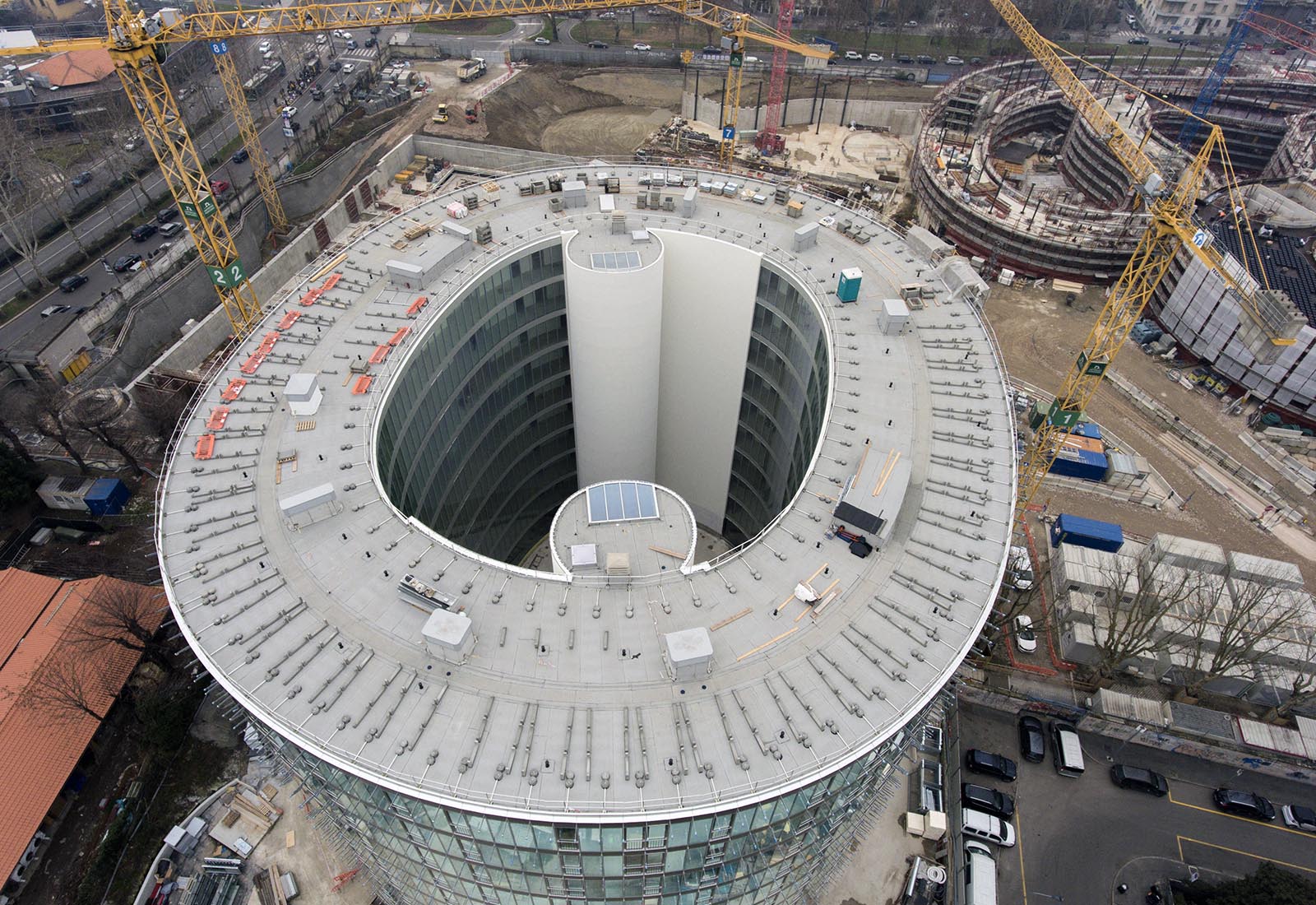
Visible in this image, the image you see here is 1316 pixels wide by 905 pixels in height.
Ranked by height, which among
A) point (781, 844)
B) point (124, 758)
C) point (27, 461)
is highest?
point (781, 844)

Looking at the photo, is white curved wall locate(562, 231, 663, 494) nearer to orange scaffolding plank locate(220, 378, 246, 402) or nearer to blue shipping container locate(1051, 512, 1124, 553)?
orange scaffolding plank locate(220, 378, 246, 402)

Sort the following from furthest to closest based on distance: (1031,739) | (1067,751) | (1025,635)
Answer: (1025,635) → (1031,739) → (1067,751)

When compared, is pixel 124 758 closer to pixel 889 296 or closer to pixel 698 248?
pixel 698 248

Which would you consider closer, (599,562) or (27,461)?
(599,562)

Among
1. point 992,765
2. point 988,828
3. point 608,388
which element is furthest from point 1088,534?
point 608,388

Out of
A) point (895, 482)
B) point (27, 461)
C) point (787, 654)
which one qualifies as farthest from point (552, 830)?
point (27, 461)

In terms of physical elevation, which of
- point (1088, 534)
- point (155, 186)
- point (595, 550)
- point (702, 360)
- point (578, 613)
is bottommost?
point (1088, 534)

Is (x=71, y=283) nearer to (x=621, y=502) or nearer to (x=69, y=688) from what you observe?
(x=69, y=688)
